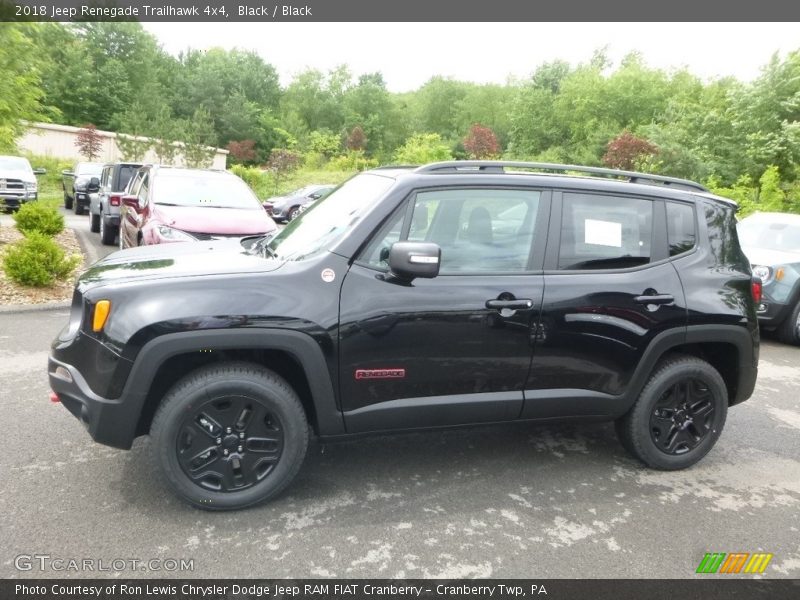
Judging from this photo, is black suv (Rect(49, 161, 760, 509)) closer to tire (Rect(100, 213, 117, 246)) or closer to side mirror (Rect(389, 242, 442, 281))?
side mirror (Rect(389, 242, 442, 281))

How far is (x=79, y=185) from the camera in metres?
19.3

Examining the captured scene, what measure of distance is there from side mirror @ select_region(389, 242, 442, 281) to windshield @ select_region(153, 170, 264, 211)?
20.0ft

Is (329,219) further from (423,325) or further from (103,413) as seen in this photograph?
(103,413)

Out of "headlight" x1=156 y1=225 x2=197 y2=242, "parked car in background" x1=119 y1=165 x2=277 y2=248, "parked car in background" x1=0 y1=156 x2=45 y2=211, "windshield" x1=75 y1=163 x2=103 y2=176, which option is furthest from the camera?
"windshield" x1=75 y1=163 x2=103 y2=176

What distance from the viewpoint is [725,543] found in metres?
3.19

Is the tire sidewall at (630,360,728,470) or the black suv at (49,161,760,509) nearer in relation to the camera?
the black suv at (49,161,760,509)

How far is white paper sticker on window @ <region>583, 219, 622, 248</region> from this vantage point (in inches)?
146

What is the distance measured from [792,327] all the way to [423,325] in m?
6.71

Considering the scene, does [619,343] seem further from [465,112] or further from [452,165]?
[465,112]

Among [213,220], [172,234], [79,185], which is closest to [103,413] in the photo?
[172,234]

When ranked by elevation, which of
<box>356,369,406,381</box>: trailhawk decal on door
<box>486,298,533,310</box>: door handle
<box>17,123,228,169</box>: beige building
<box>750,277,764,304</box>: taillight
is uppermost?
<box>17,123,228,169</box>: beige building

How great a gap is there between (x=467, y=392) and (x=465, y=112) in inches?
3017

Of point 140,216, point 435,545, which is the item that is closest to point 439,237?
point 435,545

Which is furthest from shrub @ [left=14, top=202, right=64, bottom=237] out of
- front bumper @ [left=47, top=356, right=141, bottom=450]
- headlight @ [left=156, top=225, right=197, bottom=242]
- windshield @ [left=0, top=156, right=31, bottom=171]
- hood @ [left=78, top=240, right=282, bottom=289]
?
windshield @ [left=0, top=156, right=31, bottom=171]
